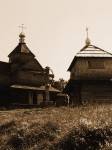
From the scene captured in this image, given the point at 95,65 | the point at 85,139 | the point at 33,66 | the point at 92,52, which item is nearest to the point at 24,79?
the point at 33,66

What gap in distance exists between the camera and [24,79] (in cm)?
4566

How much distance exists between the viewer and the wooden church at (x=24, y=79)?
1725 inches

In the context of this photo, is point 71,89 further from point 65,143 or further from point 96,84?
point 65,143

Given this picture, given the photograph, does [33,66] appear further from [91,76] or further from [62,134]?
[62,134]

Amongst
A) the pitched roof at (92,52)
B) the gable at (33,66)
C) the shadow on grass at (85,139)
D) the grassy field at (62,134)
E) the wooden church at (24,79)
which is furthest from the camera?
the gable at (33,66)

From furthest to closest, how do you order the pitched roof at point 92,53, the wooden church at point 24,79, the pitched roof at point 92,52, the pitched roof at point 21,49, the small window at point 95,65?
the pitched roof at point 21,49 → the wooden church at point 24,79 → the pitched roof at point 92,52 → the pitched roof at point 92,53 → the small window at point 95,65

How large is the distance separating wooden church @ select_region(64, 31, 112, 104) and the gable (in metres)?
9.07

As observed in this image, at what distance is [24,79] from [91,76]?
38.8 ft

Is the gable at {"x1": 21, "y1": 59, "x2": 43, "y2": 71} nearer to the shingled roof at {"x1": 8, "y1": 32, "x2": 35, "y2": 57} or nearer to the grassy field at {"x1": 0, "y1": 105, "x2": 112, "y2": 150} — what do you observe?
the shingled roof at {"x1": 8, "y1": 32, "x2": 35, "y2": 57}

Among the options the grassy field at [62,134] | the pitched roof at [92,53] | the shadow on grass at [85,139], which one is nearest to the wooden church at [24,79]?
the pitched roof at [92,53]

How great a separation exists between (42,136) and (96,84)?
22.3m

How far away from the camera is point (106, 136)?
12016mm

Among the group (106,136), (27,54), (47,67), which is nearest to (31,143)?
(106,136)

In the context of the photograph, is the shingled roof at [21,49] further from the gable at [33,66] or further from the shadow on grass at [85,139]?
the shadow on grass at [85,139]
